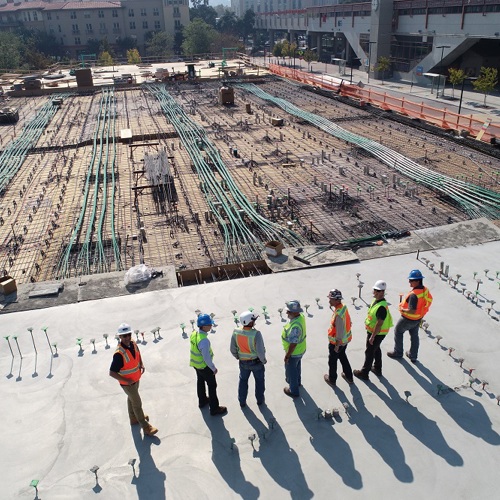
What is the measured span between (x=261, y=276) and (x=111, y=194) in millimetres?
6861

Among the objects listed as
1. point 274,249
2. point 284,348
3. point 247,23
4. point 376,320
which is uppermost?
point 247,23

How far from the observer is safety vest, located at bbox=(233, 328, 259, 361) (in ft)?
16.2

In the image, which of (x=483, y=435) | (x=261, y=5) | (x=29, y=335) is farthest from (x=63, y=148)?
(x=261, y=5)

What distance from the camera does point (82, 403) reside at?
564 cm

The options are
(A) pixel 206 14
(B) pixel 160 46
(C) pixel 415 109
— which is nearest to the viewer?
(C) pixel 415 109

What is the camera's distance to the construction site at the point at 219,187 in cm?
1006

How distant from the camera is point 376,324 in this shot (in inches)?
212

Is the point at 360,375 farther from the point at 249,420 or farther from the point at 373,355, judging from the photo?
the point at 249,420

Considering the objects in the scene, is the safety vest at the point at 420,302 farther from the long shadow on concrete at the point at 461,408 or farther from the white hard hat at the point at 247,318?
the white hard hat at the point at 247,318

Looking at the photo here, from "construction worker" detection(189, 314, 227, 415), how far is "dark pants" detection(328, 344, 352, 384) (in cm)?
135

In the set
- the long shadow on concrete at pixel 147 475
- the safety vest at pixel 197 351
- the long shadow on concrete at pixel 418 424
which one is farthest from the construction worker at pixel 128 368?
the long shadow on concrete at pixel 418 424

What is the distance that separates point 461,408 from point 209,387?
289 cm

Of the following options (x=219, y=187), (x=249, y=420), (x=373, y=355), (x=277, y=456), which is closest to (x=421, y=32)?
(x=219, y=187)

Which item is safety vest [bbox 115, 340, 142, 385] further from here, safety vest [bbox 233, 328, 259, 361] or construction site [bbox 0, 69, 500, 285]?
construction site [bbox 0, 69, 500, 285]
